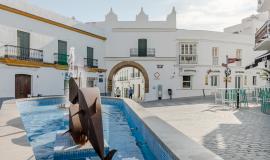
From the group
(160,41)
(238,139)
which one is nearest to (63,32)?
(160,41)

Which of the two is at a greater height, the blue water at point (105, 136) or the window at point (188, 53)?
the window at point (188, 53)

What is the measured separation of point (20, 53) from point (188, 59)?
55.3 ft

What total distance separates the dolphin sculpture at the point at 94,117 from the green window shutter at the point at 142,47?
23034 mm

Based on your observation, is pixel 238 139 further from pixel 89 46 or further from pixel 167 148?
pixel 89 46

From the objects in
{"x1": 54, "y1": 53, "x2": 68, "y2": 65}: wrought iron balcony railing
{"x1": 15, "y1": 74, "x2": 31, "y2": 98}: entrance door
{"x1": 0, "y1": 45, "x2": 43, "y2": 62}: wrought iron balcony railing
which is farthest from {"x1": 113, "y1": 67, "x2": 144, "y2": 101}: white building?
{"x1": 15, "y1": 74, "x2": 31, "y2": 98}: entrance door

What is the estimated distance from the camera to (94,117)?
5.21 m

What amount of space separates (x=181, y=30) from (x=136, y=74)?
48.8 feet

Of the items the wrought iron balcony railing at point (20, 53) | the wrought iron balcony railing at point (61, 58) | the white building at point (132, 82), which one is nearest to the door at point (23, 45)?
the wrought iron balcony railing at point (20, 53)

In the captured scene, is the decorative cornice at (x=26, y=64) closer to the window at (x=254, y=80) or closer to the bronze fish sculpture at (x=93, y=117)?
the bronze fish sculpture at (x=93, y=117)

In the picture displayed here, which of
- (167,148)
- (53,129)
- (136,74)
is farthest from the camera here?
(136,74)

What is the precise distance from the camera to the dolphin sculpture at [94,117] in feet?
16.9

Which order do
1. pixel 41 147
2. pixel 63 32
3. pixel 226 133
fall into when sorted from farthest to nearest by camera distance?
pixel 63 32 → pixel 226 133 → pixel 41 147

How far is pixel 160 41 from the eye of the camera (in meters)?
28.4

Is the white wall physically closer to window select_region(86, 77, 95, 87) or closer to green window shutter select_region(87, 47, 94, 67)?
window select_region(86, 77, 95, 87)
